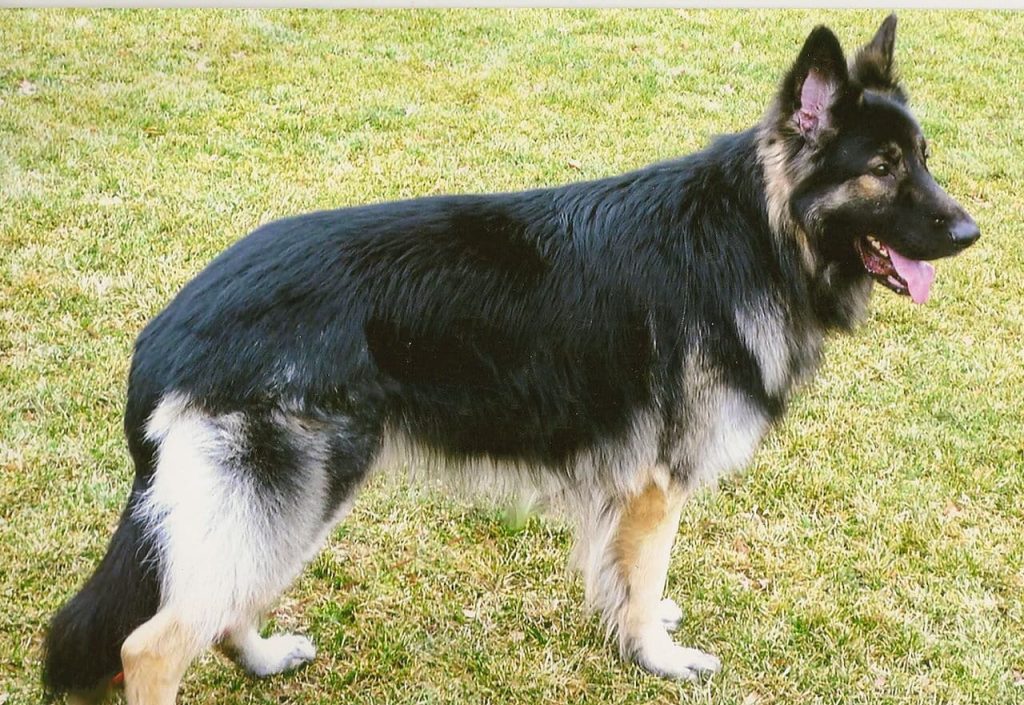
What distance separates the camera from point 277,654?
315cm

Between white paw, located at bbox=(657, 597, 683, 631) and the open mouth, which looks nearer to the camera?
the open mouth

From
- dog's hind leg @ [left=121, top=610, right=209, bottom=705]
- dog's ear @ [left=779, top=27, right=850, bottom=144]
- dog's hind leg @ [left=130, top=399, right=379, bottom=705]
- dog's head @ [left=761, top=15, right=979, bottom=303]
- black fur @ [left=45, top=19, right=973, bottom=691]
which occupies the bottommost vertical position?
dog's hind leg @ [left=121, top=610, right=209, bottom=705]

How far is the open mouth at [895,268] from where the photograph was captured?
2.74 m

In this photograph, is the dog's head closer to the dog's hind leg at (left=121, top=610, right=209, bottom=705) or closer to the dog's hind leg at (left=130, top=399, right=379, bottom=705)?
the dog's hind leg at (left=130, top=399, right=379, bottom=705)

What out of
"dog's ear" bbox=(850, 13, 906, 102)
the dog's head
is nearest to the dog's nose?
the dog's head

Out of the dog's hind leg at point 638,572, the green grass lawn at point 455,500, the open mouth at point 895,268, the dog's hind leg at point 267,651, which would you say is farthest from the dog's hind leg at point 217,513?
the open mouth at point 895,268

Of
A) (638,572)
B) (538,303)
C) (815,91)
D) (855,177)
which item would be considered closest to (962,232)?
(855,177)

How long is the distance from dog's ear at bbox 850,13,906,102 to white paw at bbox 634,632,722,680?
2.02m

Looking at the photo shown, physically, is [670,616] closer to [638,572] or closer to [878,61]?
[638,572]

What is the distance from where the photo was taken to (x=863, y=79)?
2850 mm

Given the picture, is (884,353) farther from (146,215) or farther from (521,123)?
(146,215)

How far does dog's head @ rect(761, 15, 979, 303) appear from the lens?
263cm

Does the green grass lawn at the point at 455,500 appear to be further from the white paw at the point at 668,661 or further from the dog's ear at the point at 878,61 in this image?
the dog's ear at the point at 878,61

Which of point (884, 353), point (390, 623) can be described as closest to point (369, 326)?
point (390, 623)
